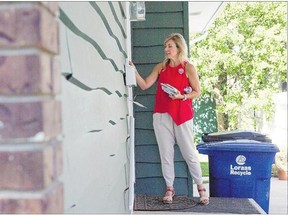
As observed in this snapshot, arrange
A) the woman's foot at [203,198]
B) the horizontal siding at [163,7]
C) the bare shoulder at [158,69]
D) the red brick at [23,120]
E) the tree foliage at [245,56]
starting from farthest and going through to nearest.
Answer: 1. the tree foliage at [245,56]
2. the horizontal siding at [163,7]
3. the bare shoulder at [158,69]
4. the woman's foot at [203,198]
5. the red brick at [23,120]

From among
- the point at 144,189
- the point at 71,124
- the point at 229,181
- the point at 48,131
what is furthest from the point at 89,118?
the point at 229,181

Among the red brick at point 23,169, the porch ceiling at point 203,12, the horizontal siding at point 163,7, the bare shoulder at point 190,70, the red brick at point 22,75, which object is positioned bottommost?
the red brick at point 23,169

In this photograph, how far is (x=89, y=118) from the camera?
1.18m

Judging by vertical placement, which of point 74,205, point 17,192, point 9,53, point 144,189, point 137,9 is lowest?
point 144,189

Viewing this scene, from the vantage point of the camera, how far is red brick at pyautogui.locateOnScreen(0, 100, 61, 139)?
68cm

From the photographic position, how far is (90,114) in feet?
3.94

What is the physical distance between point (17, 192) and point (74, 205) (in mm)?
306

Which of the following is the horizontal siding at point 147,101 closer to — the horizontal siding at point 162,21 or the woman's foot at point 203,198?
the horizontal siding at point 162,21

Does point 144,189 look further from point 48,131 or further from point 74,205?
point 48,131

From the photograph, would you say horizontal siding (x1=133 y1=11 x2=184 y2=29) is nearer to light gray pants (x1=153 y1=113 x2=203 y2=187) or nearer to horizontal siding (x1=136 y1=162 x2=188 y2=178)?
light gray pants (x1=153 y1=113 x2=203 y2=187)

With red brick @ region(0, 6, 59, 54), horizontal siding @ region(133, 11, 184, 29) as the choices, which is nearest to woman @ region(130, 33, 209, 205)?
horizontal siding @ region(133, 11, 184, 29)

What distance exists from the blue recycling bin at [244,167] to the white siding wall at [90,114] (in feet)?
6.23

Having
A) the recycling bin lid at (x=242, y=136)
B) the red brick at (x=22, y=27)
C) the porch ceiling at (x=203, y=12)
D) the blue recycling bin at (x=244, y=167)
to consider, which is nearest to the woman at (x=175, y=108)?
the blue recycling bin at (x=244, y=167)

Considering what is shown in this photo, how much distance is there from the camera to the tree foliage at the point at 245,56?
8.95 metres
